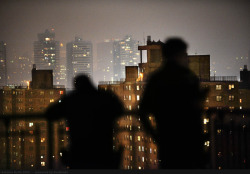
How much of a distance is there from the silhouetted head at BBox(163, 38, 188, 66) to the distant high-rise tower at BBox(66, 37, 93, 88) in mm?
71302

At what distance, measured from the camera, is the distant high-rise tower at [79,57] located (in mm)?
77844

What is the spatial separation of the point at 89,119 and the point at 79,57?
77.5m

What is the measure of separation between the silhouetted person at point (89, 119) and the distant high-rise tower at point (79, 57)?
7096 cm

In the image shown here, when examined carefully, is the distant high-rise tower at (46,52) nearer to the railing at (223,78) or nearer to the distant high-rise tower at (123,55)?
the distant high-rise tower at (123,55)

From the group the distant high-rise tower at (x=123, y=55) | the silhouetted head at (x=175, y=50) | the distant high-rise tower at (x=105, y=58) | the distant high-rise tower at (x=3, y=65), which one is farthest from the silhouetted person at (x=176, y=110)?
the distant high-rise tower at (x=3, y=65)

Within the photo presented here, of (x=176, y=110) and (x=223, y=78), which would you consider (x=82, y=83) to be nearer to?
(x=176, y=110)

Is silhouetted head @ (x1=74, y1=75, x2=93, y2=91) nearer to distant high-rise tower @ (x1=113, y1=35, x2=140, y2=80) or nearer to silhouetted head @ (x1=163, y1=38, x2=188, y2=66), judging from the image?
silhouetted head @ (x1=163, y1=38, x2=188, y2=66)

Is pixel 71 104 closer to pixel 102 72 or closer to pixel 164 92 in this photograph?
pixel 164 92

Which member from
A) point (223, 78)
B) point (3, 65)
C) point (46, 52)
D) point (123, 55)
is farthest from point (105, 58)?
point (46, 52)

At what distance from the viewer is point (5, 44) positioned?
7875 cm

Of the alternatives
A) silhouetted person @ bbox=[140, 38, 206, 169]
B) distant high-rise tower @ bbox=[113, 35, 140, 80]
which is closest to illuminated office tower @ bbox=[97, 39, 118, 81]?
distant high-rise tower @ bbox=[113, 35, 140, 80]

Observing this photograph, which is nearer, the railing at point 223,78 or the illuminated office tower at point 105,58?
the railing at point 223,78

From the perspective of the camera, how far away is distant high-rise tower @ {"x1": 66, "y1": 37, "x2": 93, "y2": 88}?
77.8m

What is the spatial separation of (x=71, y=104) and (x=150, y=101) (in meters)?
0.69
